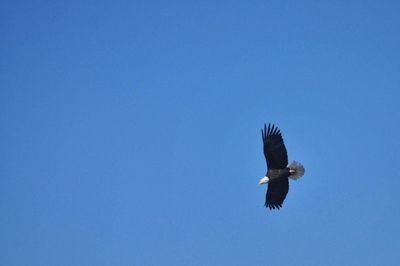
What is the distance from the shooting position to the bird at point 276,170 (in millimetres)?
31719

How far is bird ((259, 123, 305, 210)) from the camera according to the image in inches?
1249

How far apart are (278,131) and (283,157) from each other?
1.15 meters

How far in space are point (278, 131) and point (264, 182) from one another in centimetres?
246

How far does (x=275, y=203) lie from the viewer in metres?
33.0

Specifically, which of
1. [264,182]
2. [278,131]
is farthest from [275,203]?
[278,131]

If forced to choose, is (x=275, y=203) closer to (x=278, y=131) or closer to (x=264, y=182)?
(x=264, y=182)

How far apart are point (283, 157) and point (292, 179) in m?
1.28

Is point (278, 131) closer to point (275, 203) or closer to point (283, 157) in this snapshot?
point (283, 157)

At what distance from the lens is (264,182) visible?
32.6m

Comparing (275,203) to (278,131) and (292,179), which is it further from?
(278,131)

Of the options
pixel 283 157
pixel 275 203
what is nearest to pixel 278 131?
pixel 283 157

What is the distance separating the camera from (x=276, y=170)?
106 ft

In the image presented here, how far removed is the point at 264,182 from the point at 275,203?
1.15 metres
